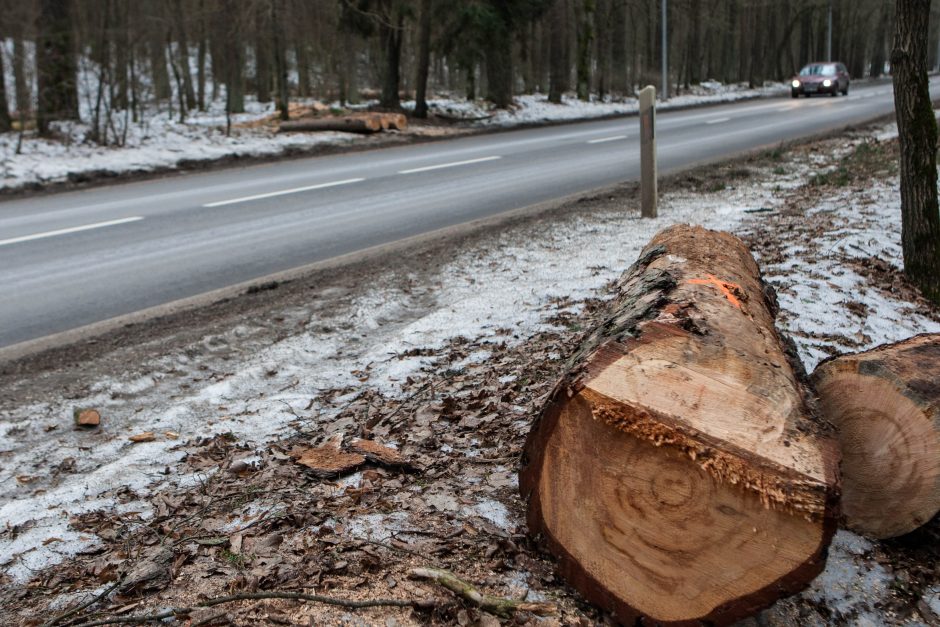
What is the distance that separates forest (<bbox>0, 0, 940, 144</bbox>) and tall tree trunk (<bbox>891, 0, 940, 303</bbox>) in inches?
537

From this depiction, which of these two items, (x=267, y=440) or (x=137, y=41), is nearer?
(x=267, y=440)

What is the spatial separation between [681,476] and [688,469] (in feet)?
0.11

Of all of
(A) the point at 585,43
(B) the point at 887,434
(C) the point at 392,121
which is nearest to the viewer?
(B) the point at 887,434

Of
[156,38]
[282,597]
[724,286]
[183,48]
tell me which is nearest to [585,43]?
[183,48]

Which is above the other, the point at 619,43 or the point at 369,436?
the point at 619,43

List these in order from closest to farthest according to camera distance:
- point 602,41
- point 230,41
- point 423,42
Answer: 1. point 423,42
2. point 230,41
3. point 602,41

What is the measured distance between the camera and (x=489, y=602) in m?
2.50

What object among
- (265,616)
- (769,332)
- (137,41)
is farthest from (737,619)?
(137,41)

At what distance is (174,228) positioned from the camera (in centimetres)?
898

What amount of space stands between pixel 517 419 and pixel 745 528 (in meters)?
1.65

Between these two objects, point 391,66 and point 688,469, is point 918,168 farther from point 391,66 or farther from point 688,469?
point 391,66

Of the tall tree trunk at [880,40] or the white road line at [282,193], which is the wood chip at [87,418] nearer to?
the white road line at [282,193]

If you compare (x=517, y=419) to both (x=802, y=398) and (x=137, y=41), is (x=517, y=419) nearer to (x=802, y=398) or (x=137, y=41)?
(x=802, y=398)

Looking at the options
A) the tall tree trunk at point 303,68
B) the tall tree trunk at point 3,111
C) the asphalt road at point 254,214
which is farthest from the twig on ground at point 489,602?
the tall tree trunk at point 303,68
